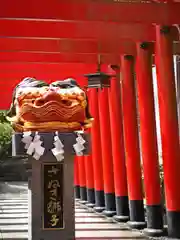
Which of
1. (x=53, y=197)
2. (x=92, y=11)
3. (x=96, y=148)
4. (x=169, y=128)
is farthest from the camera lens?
(x=96, y=148)

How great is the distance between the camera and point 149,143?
768cm

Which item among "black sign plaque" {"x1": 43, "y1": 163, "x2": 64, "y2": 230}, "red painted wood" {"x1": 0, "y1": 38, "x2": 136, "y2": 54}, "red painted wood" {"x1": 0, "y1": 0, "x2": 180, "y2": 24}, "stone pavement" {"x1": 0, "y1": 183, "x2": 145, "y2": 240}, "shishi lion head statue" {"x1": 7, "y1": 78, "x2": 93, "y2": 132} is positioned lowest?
"stone pavement" {"x1": 0, "y1": 183, "x2": 145, "y2": 240}

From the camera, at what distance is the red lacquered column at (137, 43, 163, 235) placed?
24.5 ft

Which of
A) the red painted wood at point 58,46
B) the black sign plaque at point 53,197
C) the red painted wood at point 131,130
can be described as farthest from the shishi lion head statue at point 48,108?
the red painted wood at point 58,46

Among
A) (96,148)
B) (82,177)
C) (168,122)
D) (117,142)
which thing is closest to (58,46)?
(117,142)

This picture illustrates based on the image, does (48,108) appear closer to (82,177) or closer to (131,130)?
(131,130)

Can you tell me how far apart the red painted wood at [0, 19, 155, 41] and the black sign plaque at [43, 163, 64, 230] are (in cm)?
428

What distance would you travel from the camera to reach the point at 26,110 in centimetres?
408

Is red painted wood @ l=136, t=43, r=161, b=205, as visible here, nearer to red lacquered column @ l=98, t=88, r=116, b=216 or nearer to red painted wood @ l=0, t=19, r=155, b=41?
red painted wood @ l=0, t=19, r=155, b=41

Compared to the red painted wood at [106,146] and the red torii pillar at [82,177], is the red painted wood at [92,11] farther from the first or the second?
the red torii pillar at [82,177]

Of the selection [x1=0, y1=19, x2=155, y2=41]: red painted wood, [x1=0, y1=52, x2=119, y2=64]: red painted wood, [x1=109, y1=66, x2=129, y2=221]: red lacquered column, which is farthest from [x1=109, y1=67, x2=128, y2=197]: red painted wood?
[x1=0, y1=19, x2=155, y2=41]: red painted wood

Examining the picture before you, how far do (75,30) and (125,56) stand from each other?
1.60m

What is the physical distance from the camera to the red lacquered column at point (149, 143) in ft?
24.5

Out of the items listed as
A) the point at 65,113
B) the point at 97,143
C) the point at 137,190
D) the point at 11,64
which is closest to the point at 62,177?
the point at 65,113
